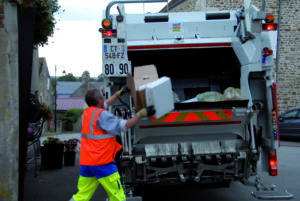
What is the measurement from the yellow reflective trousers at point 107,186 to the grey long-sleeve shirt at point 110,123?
474 mm

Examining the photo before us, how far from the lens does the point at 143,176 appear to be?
441 cm

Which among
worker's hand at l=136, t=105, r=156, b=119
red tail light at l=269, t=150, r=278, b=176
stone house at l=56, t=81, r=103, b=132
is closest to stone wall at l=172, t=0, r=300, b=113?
stone house at l=56, t=81, r=103, b=132

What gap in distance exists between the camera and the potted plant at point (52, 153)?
7.77 m

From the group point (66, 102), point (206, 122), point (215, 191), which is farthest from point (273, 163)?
point (66, 102)

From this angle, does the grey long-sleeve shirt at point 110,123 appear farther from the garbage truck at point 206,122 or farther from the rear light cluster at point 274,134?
the rear light cluster at point 274,134

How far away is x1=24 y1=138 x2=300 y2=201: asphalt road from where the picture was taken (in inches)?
216

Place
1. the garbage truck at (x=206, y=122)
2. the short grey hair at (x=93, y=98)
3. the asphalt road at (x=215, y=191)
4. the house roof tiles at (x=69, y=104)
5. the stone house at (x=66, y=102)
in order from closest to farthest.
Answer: the short grey hair at (x=93, y=98) < the garbage truck at (x=206, y=122) < the asphalt road at (x=215, y=191) < the stone house at (x=66, y=102) < the house roof tiles at (x=69, y=104)

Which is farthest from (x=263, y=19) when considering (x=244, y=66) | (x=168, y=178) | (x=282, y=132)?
(x=282, y=132)

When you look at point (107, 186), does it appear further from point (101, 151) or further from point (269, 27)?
point (269, 27)

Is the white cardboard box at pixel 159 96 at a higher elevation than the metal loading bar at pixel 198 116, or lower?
higher

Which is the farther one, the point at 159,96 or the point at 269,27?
the point at 269,27

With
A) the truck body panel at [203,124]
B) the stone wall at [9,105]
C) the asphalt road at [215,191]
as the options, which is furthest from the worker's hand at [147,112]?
the asphalt road at [215,191]

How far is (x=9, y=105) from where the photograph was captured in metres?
4.30

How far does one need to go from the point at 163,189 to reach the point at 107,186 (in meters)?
2.71
